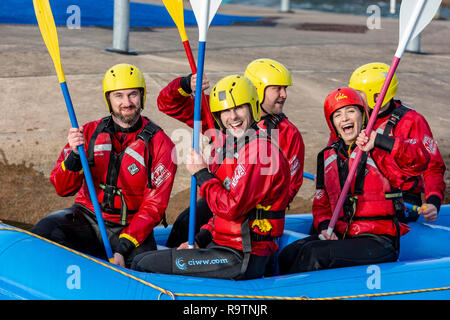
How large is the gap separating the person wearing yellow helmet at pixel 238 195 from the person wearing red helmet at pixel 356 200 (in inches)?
18.0

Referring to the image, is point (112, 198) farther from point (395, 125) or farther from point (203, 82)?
point (395, 125)

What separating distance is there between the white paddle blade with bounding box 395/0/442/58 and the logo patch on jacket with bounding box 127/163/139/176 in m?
1.92

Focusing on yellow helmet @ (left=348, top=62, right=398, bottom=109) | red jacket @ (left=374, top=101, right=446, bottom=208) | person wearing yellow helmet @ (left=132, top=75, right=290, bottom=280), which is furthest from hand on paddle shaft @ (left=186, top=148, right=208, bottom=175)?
yellow helmet @ (left=348, top=62, right=398, bottom=109)

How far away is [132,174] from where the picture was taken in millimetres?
4559

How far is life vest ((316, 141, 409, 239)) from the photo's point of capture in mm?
4445

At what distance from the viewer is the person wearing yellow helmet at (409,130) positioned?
5269 mm

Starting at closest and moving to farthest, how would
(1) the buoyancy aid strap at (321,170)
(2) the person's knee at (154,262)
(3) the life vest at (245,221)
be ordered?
(3) the life vest at (245,221), (2) the person's knee at (154,262), (1) the buoyancy aid strap at (321,170)

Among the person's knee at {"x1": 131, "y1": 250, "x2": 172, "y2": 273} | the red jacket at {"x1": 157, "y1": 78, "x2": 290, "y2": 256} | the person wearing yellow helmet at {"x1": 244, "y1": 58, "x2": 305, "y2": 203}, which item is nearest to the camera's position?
the red jacket at {"x1": 157, "y1": 78, "x2": 290, "y2": 256}

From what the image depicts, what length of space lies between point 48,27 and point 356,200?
238cm

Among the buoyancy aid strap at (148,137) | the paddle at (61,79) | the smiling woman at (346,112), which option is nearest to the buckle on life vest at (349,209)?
the smiling woman at (346,112)

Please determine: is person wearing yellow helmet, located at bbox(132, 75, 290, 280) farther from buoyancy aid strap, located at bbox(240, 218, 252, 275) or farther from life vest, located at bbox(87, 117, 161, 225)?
life vest, located at bbox(87, 117, 161, 225)

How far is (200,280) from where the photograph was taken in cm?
385

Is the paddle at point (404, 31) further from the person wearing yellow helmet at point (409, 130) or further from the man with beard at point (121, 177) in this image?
the man with beard at point (121, 177)
